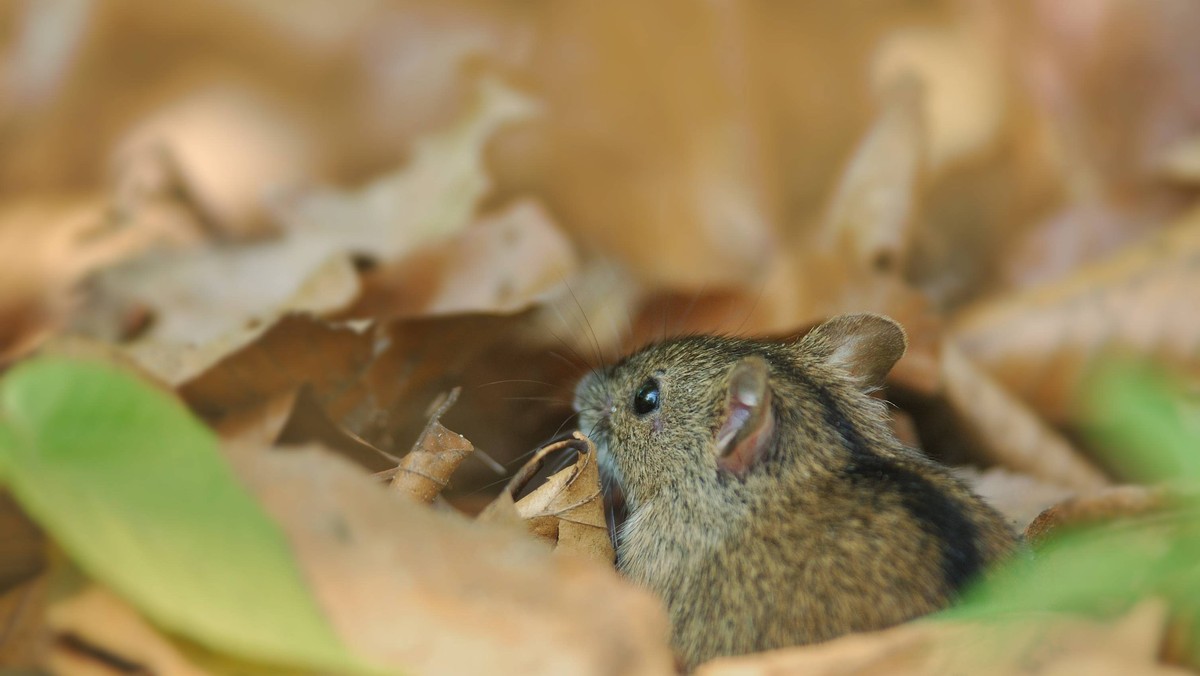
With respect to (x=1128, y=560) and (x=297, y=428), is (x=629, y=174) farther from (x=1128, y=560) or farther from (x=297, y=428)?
(x=1128, y=560)

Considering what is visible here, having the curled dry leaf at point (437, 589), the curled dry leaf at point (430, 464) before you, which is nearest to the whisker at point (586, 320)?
the curled dry leaf at point (430, 464)

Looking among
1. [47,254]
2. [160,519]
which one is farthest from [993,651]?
[47,254]

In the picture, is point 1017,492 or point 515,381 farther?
point 515,381

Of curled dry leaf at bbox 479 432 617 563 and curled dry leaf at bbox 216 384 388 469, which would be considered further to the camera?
curled dry leaf at bbox 216 384 388 469

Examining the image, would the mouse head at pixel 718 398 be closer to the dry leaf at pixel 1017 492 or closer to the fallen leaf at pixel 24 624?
the dry leaf at pixel 1017 492

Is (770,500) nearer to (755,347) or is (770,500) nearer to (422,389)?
(755,347)

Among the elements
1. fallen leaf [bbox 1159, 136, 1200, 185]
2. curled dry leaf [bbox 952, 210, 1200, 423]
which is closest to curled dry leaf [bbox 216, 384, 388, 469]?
curled dry leaf [bbox 952, 210, 1200, 423]

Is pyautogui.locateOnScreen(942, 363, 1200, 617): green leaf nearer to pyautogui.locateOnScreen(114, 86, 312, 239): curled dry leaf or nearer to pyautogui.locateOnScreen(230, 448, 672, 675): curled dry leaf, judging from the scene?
pyautogui.locateOnScreen(230, 448, 672, 675): curled dry leaf

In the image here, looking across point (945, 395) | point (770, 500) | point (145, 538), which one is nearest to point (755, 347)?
point (770, 500)
